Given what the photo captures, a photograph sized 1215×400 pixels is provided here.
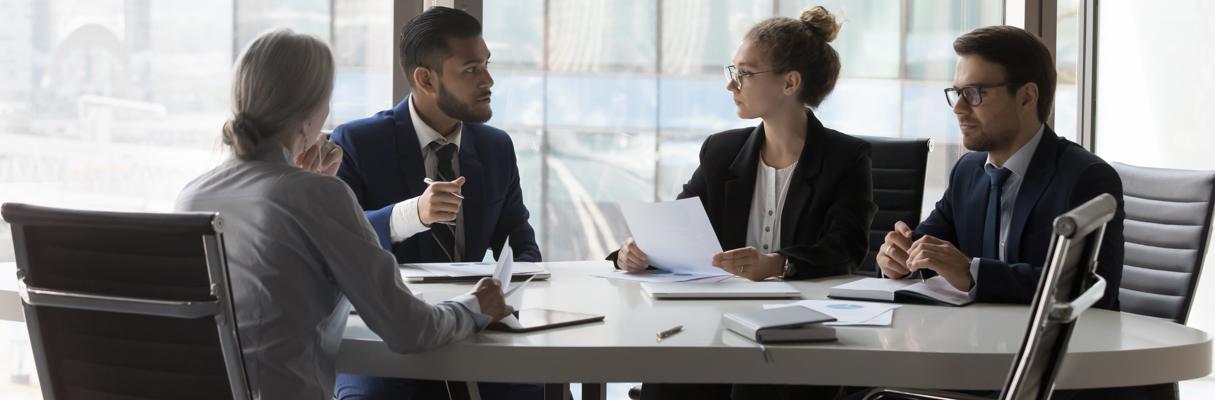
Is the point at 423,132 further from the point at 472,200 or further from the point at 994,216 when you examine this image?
the point at 994,216

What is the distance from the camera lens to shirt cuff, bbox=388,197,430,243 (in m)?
2.52

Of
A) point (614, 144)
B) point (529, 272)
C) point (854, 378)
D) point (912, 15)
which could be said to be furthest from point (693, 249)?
point (912, 15)

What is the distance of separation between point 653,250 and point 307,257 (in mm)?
982

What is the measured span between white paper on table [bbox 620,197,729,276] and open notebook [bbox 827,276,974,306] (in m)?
0.28

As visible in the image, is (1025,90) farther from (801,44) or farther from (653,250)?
(653,250)

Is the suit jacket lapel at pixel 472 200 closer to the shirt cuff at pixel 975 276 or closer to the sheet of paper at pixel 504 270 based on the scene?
the sheet of paper at pixel 504 270

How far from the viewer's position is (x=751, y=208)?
2863mm

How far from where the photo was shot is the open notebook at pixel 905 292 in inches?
82.4

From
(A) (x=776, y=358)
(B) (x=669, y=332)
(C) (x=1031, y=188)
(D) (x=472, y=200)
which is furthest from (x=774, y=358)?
(D) (x=472, y=200)

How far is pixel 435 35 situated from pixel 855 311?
5.12 feet

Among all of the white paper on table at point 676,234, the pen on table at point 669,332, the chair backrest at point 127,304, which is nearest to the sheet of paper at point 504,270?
the pen on table at point 669,332

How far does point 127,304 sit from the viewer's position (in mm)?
1458

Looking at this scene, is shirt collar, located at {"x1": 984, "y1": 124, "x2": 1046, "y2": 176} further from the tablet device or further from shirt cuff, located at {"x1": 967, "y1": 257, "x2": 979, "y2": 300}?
the tablet device

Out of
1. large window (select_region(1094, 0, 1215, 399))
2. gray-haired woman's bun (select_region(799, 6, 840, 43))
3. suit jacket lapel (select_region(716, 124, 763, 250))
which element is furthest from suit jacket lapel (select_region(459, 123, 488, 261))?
large window (select_region(1094, 0, 1215, 399))
